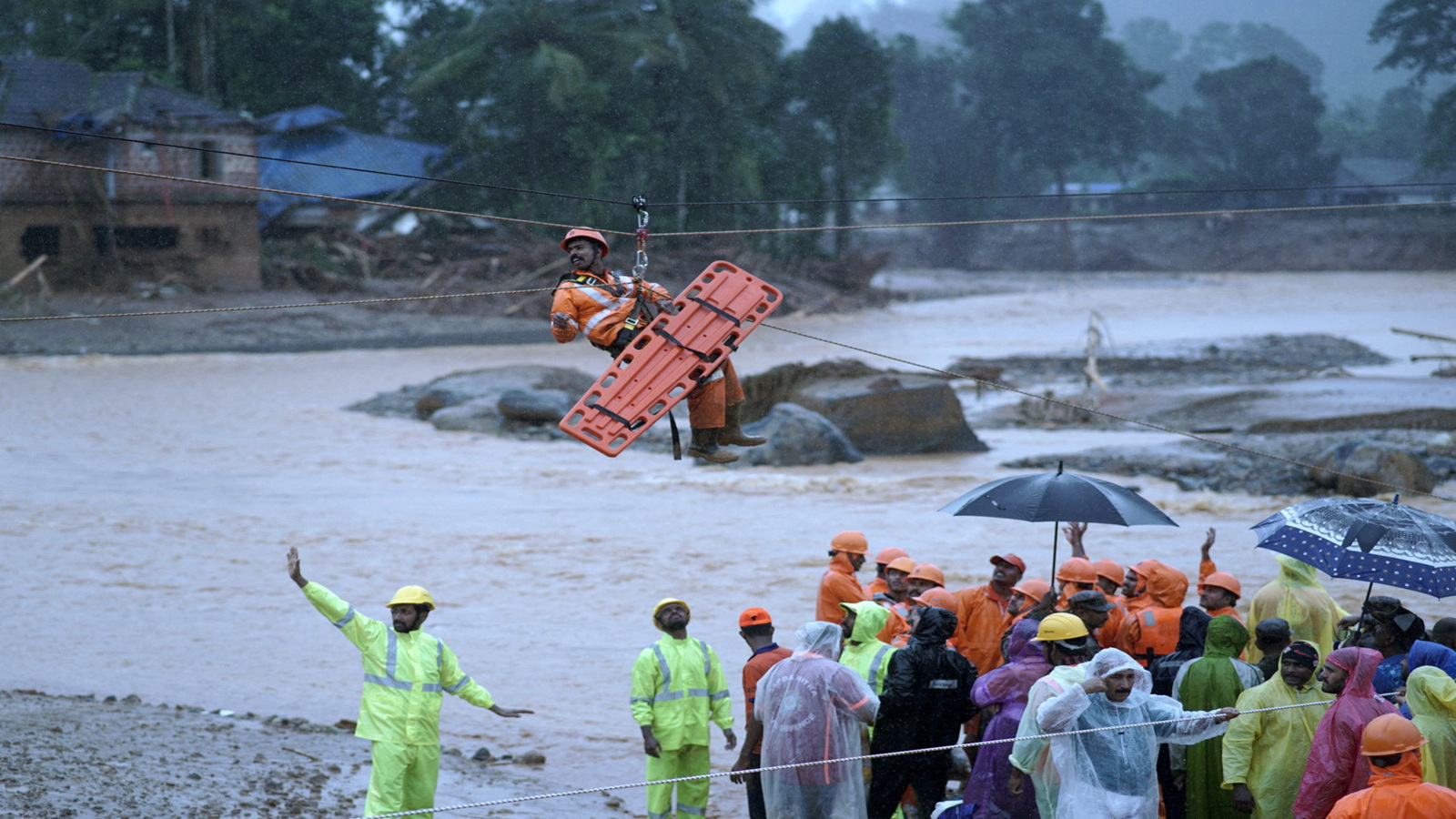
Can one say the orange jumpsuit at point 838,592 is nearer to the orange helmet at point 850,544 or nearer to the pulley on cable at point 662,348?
the orange helmet at point 850,544

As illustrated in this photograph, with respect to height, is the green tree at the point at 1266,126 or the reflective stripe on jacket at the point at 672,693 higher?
the green tree at the point at 1266,126

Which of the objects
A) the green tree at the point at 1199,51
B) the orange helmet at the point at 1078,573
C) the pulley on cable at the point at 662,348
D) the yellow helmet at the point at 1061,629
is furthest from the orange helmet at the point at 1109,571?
the green tree at the point at 1199,51

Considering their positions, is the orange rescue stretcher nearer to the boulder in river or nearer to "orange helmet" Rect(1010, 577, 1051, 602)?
"orange helmet" Rect(1010, 577, 1051, 602)

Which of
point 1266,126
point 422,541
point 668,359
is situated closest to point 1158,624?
point 668,359

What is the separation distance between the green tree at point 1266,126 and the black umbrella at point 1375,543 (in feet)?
227

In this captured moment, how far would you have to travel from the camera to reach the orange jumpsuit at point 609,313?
6.62 meters

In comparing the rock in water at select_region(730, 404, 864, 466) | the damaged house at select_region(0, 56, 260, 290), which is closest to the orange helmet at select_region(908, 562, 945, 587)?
the rock in water at select_region(730, 404, 864, 466)

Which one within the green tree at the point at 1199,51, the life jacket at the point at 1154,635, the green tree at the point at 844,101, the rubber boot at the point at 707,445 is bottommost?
the life jacket at the point at 1154,635

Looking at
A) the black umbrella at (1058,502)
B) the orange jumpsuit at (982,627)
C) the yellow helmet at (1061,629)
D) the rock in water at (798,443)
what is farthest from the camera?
the rock in water at (798,443)

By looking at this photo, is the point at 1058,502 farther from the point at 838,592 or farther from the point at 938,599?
the point at 838,592

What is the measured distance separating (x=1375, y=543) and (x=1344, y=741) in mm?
1515

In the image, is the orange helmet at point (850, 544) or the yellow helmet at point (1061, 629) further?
the orange helmet at point (850, 544)

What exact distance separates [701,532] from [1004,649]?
12.2 m

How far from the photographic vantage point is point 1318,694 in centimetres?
583
